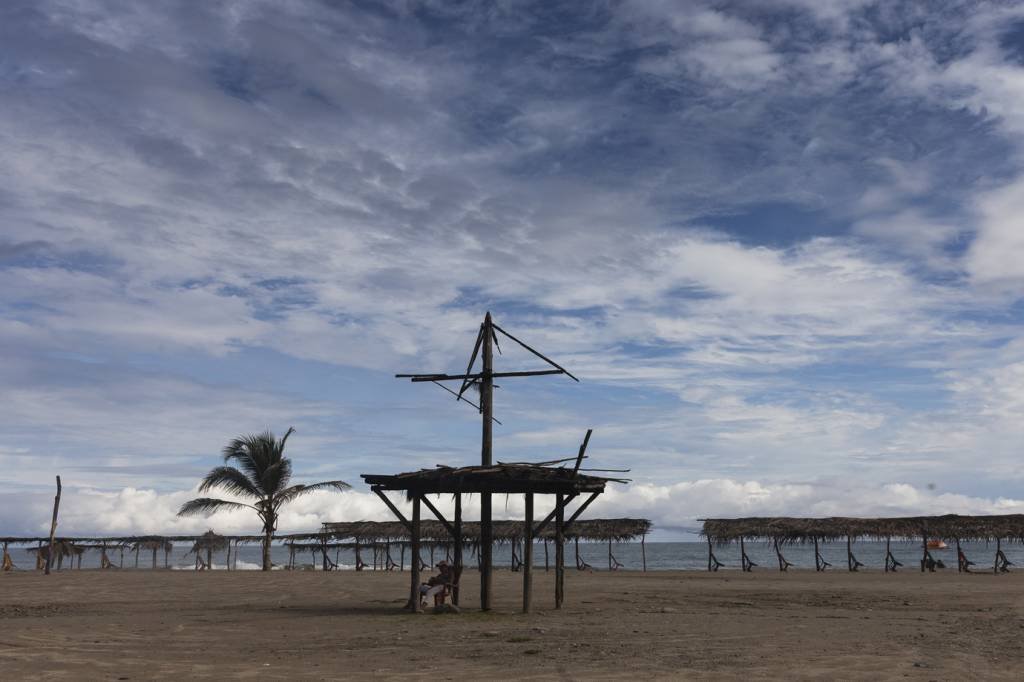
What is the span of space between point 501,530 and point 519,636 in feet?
108

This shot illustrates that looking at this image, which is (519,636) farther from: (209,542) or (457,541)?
(209,542)

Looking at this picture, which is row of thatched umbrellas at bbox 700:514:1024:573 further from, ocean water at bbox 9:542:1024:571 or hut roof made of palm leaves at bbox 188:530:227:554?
hut roof made of palm leaves at bbox 188:530:227:554

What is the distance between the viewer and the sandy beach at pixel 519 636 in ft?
36.0

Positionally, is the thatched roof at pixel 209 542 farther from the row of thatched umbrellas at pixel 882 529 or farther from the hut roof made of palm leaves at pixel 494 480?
→ the hut roof made of palm leaves at pixel 494 480

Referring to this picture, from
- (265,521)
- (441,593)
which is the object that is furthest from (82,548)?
(441,593)

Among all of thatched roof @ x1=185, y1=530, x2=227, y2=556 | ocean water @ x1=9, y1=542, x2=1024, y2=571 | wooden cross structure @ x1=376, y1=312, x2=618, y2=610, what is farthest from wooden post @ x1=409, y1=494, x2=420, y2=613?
ocean water @ x1=9, y1=542, x2=1024, y2=571

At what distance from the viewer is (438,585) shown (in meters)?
18.8

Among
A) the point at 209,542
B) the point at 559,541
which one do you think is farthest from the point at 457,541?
the point at 209,542

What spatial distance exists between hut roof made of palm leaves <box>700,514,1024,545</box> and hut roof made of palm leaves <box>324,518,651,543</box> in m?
4.44

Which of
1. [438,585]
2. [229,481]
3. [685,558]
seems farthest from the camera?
[685,558]

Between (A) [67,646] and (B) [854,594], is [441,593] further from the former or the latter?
(B) [854,594]

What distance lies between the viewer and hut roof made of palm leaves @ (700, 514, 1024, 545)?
4266cm

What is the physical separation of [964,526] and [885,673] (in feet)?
122

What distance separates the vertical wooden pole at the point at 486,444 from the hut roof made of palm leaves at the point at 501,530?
1020 inches
